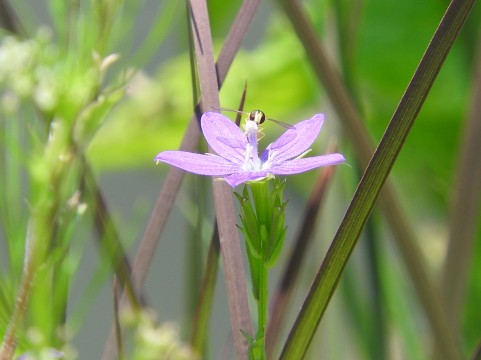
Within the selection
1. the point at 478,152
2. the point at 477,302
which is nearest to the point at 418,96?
the point at 478,152

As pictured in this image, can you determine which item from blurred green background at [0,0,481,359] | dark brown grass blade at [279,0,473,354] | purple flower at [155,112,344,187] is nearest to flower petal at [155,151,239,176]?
purple flower at [155,112,344,187]

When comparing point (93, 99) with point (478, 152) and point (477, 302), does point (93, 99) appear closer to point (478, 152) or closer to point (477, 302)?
point (478, 152)

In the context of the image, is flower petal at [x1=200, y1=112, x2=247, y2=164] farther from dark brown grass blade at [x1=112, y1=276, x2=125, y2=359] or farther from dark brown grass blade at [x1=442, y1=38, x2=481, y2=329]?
dark brown grass blade at [x1=442, y1=38, x2=481, y2=329]

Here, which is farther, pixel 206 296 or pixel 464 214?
pixel 464 214

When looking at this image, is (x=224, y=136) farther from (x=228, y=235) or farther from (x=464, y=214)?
(x=464, y=214)

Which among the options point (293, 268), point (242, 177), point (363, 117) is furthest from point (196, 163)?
point (363, 117)

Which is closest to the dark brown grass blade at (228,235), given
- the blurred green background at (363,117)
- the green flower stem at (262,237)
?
the green flower stem at (262,237)
